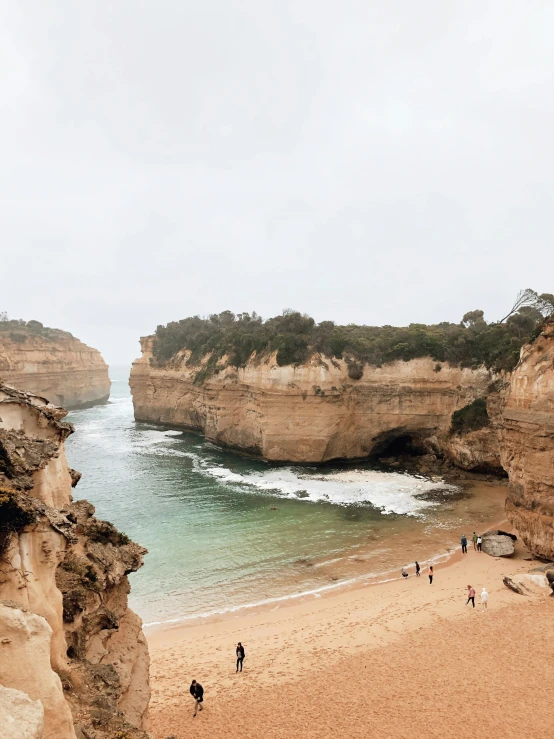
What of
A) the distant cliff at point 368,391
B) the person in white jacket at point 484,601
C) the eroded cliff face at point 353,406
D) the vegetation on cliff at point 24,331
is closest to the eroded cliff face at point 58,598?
the person in white jacket at point 484,601

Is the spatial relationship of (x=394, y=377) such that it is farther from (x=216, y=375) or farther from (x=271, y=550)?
(x=271, y=550)

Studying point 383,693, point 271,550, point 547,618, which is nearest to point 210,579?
point 271,550

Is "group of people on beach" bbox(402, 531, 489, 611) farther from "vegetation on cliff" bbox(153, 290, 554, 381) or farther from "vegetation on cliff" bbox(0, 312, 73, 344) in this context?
"vegetation on cliff" bbox(0, 312, 73, 344)

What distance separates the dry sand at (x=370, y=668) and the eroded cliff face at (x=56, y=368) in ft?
161

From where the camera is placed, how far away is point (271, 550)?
18516mm

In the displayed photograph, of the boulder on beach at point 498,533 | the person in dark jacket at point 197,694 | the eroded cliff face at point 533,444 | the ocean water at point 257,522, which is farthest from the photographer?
the boulder on beach at point 498,533

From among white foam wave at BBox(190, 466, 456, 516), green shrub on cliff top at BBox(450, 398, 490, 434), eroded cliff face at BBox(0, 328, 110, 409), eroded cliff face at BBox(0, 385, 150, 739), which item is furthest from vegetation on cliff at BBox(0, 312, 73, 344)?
eroded cliff face at BBox(0, 385, 150, 739)

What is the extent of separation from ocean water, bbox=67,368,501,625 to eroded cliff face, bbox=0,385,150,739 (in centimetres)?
760

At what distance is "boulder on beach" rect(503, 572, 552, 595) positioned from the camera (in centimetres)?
1369

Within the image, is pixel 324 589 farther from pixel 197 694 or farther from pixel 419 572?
pixel 197 694

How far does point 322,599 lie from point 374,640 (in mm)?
2947

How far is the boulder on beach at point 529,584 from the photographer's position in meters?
13.7

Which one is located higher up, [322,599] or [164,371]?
[164,371]

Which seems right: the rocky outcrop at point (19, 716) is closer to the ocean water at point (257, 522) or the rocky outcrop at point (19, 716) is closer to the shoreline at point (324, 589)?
the shoreline at point (324, 589)
